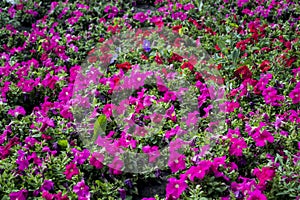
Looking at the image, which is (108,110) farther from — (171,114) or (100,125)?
(171,114)

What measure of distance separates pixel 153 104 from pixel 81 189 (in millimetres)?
1161

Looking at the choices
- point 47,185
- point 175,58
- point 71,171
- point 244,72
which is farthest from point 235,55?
point 47,185

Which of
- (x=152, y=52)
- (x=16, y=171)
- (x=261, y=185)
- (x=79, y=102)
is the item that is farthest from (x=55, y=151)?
(x=152, y=52)

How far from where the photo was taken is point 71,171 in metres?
3.01

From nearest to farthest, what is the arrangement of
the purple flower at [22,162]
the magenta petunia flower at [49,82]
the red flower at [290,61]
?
1. the purple flower at [22,162]
2. the magenta petunia flower at [49,82]
3. the red flower at [290,61]

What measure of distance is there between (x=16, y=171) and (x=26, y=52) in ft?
7.05

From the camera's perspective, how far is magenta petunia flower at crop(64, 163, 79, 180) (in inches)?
118

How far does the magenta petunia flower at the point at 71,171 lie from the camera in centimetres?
300

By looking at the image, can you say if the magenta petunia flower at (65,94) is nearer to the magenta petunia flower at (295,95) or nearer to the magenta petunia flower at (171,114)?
the magenta petunia flower at (171,114)

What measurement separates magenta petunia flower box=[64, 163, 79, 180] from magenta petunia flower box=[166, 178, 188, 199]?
687 millimetres

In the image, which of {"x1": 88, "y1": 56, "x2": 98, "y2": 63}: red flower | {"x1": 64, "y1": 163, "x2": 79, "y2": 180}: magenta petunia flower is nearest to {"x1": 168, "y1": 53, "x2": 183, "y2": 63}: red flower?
{"x1": 88, "y1": 56, "x2": 98, "y2": 63}: red flower

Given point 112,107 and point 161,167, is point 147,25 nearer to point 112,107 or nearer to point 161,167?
point 112,107

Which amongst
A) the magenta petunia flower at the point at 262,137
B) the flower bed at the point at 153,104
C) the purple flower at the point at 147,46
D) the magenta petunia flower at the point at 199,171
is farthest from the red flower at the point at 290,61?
the magenta petunia flower at the point at 199,171

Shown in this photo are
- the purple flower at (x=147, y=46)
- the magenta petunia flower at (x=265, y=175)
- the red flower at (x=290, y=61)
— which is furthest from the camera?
the purple flower at (x=147, y=46)
